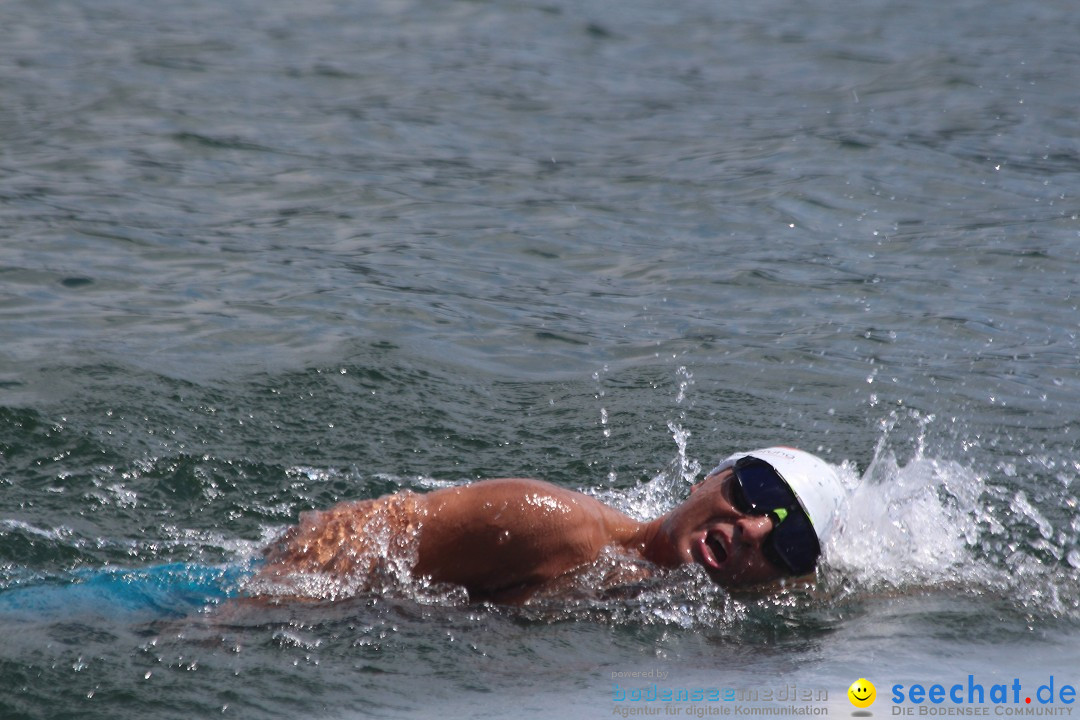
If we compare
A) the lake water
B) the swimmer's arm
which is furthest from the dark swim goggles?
the swimmer's arm

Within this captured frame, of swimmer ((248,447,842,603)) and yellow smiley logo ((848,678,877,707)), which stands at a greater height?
swimmer ((248,447,842,603))

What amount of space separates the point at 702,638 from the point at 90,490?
10.1 feet

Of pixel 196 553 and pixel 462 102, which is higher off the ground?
pixel 462 102

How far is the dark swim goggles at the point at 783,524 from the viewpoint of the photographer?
5.54 metres

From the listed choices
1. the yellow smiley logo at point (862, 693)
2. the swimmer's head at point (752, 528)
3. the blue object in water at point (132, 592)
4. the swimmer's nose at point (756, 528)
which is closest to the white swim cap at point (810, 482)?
the swimmer's head at point (752, 528)

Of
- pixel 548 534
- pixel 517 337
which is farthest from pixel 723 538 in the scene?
pixel 517 337

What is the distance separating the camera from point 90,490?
674cm

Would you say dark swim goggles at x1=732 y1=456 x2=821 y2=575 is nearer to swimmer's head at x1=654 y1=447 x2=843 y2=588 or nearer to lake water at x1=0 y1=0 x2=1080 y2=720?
swimmer's head at x1=654 y1=447 x2=843 y2=588

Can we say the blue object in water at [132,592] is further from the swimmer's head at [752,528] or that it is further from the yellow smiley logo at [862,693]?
the yellow smiley logo at [862,693]

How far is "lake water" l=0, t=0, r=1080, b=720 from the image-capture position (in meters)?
5.19

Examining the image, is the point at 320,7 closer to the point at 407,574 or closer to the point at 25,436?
the point at 25,436

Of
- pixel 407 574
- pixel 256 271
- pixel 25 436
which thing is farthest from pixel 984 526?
pixel 256 271

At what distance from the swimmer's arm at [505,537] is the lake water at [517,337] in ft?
0.49

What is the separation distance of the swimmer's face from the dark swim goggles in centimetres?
3
